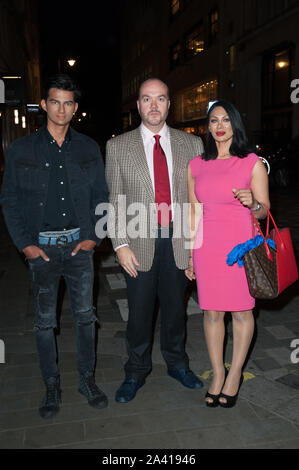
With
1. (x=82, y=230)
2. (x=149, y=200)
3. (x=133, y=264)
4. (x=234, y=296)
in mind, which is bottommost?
(x=234, y=296)

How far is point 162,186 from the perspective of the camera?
319 cm

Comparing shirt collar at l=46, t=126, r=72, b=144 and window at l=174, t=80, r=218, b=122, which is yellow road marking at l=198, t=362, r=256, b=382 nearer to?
shirt collar at l=46, t=126, r=72, b=144

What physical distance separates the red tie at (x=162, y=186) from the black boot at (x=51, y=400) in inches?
57.1

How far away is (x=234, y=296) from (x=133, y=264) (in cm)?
79

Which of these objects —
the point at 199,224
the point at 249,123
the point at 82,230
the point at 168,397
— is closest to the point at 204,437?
the point at 168,397

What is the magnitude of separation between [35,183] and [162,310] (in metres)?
1.46

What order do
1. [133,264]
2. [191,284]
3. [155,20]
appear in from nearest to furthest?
[133,264]
[191,284]
[155,20]

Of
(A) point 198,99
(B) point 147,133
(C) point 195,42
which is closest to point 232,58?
(A) point 198,99

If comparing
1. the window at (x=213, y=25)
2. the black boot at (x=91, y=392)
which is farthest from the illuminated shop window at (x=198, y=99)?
the black boot at (x=91, y=392)

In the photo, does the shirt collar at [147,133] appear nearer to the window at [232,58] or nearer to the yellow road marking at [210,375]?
the yellow road marking at [210,375]

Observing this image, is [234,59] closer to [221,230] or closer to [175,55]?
[175,55]

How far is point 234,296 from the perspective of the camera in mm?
3045

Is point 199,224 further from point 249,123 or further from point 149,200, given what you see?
point 249,123

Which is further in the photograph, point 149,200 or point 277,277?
point 149,200
